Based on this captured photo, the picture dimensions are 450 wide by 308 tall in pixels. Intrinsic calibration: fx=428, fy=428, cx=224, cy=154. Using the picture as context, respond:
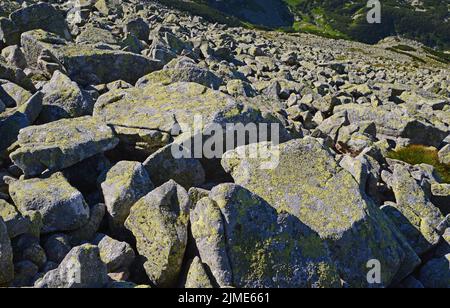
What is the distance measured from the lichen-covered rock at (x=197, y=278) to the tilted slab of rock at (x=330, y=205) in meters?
1.69

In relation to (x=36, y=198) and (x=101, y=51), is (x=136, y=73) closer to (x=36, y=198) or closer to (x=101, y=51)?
(x=101, y=51)

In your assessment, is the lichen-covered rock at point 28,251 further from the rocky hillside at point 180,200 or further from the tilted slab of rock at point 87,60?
the tilted slab of rock at point 87,60

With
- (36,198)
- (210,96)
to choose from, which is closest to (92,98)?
(210,96)

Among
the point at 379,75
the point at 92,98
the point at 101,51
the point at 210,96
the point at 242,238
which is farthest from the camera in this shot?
the point at 379,75

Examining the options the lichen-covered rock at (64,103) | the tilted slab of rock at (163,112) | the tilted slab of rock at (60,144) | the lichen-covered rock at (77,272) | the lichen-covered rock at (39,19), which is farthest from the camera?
the lichen-covered rock at (39,19)

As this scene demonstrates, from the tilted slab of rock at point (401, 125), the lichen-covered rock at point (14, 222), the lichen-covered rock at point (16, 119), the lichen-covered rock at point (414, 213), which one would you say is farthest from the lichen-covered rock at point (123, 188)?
the tilted slab of rock at point (401, 125)

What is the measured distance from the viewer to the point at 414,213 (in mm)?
9945

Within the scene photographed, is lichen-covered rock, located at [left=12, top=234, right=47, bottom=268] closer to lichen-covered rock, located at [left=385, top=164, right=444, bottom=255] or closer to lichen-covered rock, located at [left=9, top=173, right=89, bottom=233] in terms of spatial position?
lichen-covered rock, located at [left=9, top=173, right=89, bottom=233]

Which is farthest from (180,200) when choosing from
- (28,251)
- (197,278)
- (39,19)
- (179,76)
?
(39,19)

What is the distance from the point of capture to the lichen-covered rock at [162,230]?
7055mm

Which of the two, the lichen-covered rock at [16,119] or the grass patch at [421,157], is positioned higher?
the lichen-covered rock at [16,119]

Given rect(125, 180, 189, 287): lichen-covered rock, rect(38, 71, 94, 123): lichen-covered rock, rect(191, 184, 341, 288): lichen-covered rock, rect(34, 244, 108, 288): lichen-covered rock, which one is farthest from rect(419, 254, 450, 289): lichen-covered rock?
rect(38, 71, 94, 123): lichen-covered rock

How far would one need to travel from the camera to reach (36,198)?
7.84 m
